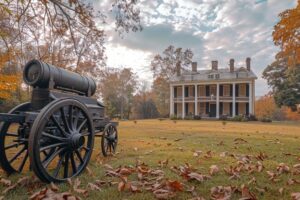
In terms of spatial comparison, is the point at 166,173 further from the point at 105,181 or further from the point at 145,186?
the point at 105,181

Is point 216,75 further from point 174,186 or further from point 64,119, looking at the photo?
point 174,186

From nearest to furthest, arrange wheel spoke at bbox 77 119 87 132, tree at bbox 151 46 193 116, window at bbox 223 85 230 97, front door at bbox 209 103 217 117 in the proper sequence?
wheel spoke at bbox 77 119 87 132 → window at bbox 223 85 230 97 → front door at bbox 209 103 217 117 → tree at bbox 151 46 193 116

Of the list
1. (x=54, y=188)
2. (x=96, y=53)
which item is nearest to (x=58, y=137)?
(x=54, y=188)

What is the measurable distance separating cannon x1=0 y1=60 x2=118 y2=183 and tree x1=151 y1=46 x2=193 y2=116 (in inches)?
1516

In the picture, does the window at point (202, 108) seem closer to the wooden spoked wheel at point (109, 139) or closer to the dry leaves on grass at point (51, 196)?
the wooden spoked wheel at point (109, 139)

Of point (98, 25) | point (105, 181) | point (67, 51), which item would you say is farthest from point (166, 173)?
point (67, 51)

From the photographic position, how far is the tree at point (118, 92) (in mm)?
36688

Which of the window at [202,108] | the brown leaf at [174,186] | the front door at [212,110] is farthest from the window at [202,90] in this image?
the brown leaf at [174,186]

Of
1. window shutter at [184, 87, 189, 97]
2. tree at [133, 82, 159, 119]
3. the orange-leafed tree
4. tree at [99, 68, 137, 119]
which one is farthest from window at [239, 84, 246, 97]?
tree at [99, 68, 137, 119]

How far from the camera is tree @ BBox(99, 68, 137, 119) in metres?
36.7

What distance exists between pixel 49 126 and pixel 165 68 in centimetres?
4023

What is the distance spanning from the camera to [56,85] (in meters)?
3.80

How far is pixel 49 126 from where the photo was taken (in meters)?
3.34

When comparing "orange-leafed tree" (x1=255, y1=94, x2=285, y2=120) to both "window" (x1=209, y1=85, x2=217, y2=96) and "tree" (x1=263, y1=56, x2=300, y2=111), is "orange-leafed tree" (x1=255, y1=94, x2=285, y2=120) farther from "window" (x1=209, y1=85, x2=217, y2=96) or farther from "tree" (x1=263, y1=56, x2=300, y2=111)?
"window" (x1=209, y1=85, x2=217, y2=96)
